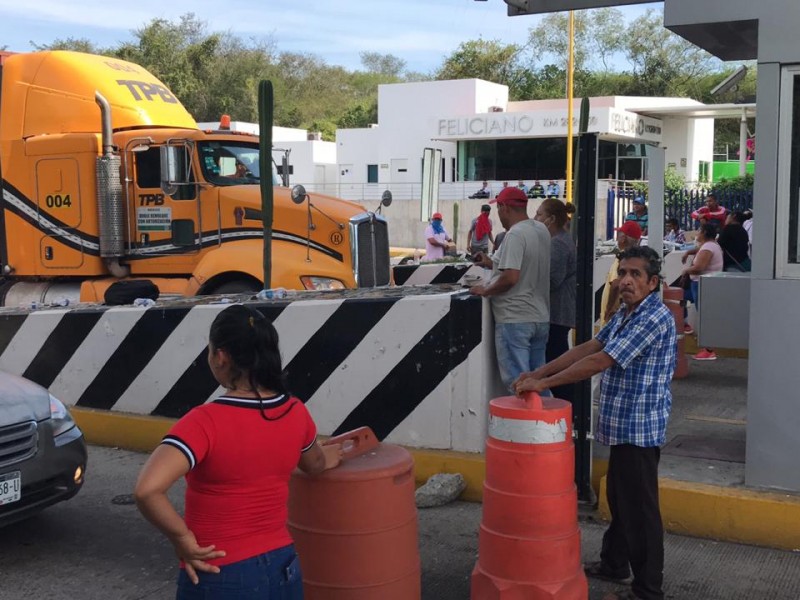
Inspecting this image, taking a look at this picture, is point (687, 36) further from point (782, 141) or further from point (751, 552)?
point (751, 552)

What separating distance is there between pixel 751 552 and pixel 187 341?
435 cm

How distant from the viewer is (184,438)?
2771mm

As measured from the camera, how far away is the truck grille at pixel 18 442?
195 inches

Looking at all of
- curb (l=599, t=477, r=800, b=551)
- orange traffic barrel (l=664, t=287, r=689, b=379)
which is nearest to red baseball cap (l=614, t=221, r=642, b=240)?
orange traffic barrel (l=664, t=287, r=689, b=379)

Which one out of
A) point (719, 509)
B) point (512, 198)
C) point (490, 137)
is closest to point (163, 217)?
point (512, 198)

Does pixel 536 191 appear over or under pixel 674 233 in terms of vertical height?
over

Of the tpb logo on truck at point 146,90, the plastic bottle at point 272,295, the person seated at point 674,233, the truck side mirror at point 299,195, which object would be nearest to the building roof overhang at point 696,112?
the person seated at point 674,233

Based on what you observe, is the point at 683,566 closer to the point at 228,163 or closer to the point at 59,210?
the point at 228,163

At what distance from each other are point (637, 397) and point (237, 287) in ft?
23.2

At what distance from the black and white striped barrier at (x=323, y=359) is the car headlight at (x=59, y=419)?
65.8 inches

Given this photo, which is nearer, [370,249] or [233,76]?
[370,249]

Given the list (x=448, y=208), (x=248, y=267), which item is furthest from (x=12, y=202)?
(x=448, y=208)

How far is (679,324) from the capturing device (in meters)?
10.8

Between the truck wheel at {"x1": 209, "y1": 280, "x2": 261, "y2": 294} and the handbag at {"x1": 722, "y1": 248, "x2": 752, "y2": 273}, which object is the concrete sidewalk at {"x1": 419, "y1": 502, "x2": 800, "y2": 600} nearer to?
the truck wheel at {"x1": 209, "y1": 280, "x2": 261, "y2": 294}
